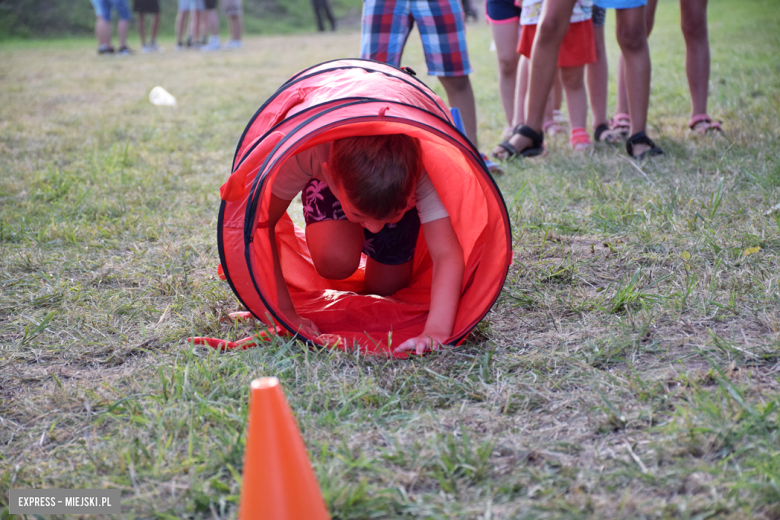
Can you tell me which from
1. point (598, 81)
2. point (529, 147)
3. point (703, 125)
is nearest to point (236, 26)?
point (598, 81)

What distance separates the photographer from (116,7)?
10.2m

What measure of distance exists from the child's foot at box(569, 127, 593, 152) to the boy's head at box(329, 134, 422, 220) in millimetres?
2159

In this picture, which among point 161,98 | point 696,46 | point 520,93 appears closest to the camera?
point 696,46

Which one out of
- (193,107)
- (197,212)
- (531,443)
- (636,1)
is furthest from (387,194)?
(193,107)

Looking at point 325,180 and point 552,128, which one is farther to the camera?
point 552,128

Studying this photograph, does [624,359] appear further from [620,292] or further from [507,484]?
[507,484]

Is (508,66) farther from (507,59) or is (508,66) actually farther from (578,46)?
(578,46)

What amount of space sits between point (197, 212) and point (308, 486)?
2.09 metres

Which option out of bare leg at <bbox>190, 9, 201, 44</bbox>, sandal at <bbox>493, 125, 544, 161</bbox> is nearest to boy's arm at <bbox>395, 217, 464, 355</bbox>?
sandal at <bbox>493, 125, 544, 161</bbox>

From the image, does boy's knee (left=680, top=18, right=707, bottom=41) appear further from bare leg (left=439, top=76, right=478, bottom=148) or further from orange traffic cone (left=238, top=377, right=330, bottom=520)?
orange traffic cone (left=238, top=377, right=330, bottom=520)

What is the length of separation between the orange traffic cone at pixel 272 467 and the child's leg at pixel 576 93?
10.0ft

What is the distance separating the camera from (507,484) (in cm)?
115

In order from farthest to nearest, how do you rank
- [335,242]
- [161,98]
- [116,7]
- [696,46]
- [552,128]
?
[116,7], [161,98], [552,128], [696,46], [335,242]

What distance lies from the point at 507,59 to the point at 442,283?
103 inches
